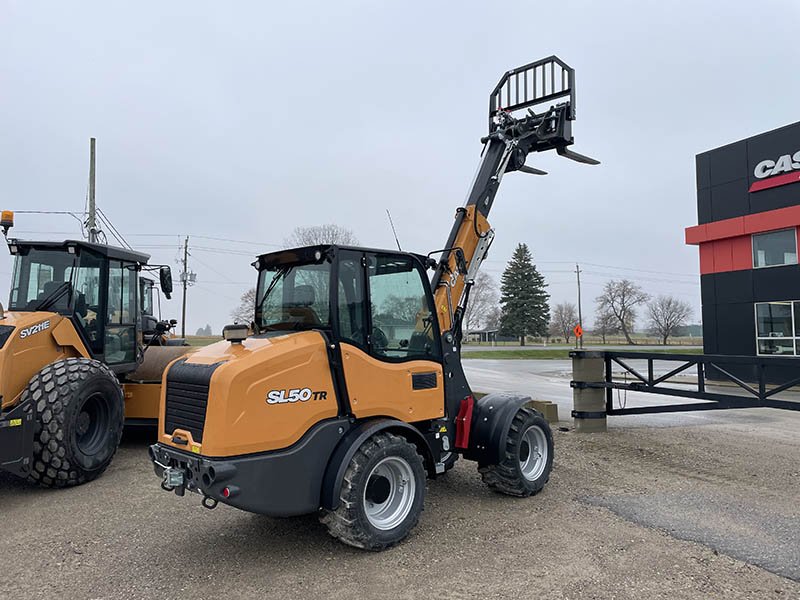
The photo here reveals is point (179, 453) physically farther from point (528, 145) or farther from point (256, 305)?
point (528, 145)

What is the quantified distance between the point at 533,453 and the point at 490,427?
0.82 meters

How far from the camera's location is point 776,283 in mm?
19203

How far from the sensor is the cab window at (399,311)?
5.05 meters

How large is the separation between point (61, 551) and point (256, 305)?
2.66 m

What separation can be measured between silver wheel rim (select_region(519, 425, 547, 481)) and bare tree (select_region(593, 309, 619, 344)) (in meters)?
76.8

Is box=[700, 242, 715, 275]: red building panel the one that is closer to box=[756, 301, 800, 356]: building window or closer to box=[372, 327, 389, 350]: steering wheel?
box=[756, 301, 800, 356]: building window

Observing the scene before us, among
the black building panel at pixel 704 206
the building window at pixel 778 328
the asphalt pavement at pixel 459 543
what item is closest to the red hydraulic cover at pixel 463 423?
the asphalt pavement at pixel 459 543

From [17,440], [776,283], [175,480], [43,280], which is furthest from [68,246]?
[776,283]

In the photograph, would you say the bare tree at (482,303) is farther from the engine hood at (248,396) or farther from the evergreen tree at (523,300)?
the engine hood at (248,396)

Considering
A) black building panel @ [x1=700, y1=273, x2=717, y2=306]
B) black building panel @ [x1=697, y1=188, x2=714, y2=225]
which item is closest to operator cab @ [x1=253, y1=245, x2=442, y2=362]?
black building panel @ [x1=700, y1=273, x2=717, y2=306]

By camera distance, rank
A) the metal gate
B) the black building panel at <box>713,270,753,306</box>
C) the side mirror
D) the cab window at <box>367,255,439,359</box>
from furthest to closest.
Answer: the black building panel at <box>713,270,753,306</box>
the side mirror
the metal gate
the cab window at <box>367,255,439,359</box>

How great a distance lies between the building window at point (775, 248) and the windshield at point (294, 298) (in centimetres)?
1965

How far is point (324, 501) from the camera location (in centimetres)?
434

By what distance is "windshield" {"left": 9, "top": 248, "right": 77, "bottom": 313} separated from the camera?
24.4ft
